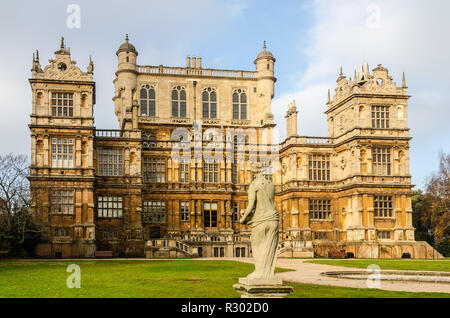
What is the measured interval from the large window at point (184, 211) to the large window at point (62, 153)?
41.4 ft

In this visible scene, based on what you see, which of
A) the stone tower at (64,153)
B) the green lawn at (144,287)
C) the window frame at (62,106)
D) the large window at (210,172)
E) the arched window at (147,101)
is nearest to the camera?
the green lawn at (144,287)

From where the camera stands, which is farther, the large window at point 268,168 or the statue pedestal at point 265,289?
the large window at point 268,168

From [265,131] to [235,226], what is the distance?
11.9 metres

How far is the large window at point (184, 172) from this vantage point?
195 ft

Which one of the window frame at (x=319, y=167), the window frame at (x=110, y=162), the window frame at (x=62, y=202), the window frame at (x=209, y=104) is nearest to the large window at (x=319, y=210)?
the window frame at (x=319, y=167)

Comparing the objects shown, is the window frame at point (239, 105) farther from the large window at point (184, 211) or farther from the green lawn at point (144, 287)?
the green lawn at point (144, 287)

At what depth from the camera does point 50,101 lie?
5156 cm

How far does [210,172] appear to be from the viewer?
60.1 m

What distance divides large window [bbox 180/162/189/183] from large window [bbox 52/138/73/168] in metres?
12.1

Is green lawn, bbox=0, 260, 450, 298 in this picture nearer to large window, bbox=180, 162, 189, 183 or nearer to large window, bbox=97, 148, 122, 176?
large window, bbox=97, 148, 122, 176

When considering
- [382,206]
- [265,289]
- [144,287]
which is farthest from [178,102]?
[265,289]

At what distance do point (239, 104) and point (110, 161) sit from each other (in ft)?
61.8

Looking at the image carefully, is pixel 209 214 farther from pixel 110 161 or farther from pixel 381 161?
pixel 381 161
